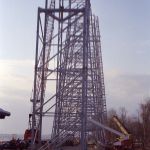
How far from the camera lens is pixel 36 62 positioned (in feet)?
72.2

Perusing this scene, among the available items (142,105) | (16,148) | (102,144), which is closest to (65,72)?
(102,144)

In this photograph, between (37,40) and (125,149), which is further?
(125,149)

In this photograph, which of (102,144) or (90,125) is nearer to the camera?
(90,125)

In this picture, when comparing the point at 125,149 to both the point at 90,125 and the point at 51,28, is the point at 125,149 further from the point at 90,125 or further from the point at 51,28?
the point at 51,28

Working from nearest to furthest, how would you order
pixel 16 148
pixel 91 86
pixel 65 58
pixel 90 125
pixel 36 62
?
1. pixel 36 62
2. pixel 65 58
3. pixel 90 125
4. pixel 91 86
5. pixel 16 148

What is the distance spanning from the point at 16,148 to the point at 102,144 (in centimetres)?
1166

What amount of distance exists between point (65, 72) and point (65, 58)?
2537 mm

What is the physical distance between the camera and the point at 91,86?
32.4m

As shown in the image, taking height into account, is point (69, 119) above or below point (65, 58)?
below

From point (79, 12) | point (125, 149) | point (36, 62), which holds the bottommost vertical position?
point (125, 149)

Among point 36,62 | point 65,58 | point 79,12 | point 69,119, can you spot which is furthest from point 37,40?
point 69,119

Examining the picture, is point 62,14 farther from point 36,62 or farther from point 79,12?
point 36,62

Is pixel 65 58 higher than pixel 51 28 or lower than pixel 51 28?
lower

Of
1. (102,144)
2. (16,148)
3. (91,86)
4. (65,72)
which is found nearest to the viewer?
(65,72)
